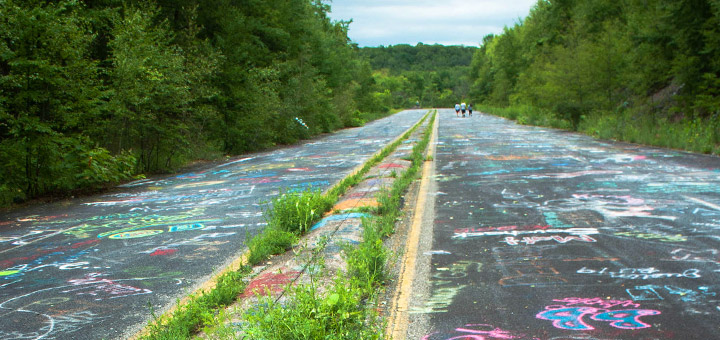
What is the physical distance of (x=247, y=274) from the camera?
5.18 metres

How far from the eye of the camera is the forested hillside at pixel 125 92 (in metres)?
10.1

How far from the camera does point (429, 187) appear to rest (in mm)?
10516

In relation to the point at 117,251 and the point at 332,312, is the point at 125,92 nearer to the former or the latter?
the point at 117,251

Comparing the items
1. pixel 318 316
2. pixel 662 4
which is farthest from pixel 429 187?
pixel 662 4

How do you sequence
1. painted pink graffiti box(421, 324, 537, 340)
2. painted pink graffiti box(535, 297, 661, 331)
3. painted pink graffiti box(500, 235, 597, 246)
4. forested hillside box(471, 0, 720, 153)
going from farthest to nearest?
forested hillside box(471, 0, 720, 153), painted pink graffiti box(500, 235, 597, 246), painted pink graffiti box(535, 297, 661, 331), painted pink graffiti box(421, 324, 537, 340)

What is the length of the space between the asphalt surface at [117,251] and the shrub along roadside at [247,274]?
10.9 inches

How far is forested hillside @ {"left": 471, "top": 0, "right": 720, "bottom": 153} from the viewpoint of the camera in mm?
18172

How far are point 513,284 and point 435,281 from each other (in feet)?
2.17

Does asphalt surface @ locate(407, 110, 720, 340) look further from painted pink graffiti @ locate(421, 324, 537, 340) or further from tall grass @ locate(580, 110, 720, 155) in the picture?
tall grass @ locate(580, 110, 720, 155)

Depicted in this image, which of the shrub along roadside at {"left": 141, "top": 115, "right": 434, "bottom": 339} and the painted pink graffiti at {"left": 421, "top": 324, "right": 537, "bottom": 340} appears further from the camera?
the shrub along roadside at {"left": 141, "top": 115, "right": 434, "bottom": 339}

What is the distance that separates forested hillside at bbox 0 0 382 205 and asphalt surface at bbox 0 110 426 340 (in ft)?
3.79

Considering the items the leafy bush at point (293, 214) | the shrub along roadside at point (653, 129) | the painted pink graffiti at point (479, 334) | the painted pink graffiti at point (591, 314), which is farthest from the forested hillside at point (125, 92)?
the shrub along roadside at point (653, 129)

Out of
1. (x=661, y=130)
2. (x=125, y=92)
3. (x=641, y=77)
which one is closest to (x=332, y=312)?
(x=125, y=92)

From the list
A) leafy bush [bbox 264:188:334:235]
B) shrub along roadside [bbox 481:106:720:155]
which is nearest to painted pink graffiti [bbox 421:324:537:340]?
leafy bush [bbox 264:188:334:235]
